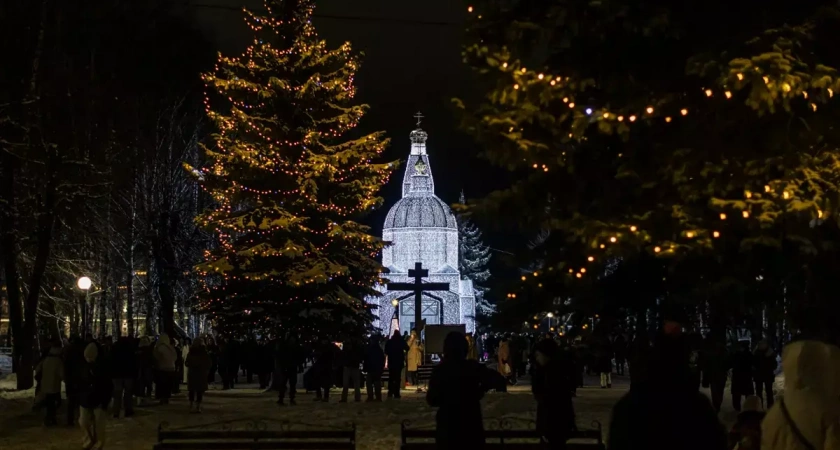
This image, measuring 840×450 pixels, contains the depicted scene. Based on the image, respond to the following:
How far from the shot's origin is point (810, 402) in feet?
19.0

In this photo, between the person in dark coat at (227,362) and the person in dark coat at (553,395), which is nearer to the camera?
the person in dark coat at (553,395)

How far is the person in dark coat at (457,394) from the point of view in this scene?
9.20 m

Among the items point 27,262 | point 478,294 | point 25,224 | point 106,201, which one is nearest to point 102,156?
point 25,224

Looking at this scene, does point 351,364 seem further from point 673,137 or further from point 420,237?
point 420,237

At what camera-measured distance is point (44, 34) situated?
26531 millimetres

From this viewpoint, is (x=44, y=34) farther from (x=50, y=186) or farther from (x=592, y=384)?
(x=592, y=384)

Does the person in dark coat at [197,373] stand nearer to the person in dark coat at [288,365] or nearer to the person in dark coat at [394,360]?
the person in dark coat at [288,365]

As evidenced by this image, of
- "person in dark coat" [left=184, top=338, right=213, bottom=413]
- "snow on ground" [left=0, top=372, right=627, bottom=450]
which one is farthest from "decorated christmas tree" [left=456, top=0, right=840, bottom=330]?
"person in dark coat" [left=184, top=338, right=213, bottom=413]

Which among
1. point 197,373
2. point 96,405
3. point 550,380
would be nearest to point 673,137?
point 550,380

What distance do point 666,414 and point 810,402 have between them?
4.01ft

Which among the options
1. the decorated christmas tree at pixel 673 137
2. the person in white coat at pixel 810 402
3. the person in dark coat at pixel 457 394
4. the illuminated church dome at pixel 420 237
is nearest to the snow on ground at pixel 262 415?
the decorated christmas tree at pixel 673 137

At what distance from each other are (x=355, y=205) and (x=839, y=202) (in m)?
20.8

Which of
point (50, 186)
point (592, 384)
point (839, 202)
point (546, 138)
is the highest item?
point (50, 186)

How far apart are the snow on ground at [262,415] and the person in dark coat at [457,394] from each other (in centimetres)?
550
